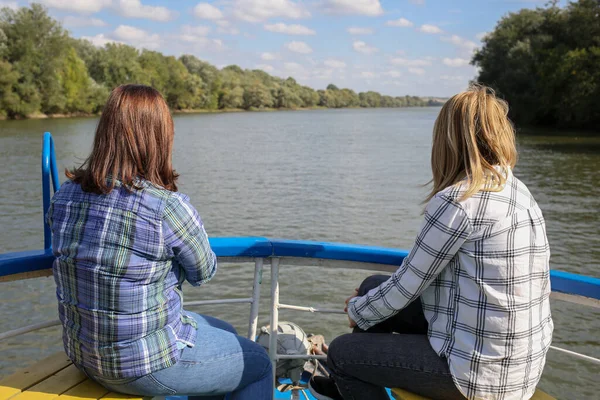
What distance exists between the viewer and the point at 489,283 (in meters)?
1.75

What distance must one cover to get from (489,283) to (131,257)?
1.05 m

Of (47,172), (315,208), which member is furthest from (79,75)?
(47,172)

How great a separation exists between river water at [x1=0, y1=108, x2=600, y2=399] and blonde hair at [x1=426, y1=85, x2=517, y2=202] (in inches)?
126

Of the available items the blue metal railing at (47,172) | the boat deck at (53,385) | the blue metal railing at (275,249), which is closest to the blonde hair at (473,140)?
the blue metal railing at (275,249)

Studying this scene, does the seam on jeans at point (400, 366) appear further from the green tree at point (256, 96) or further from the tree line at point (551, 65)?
the green tree at point (256, 96)

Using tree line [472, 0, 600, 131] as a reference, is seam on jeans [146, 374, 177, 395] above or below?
below

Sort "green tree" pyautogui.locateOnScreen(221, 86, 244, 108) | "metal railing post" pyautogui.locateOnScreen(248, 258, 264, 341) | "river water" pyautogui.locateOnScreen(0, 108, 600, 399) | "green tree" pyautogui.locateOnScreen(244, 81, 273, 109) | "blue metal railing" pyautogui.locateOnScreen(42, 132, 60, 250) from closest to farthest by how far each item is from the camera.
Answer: "blue metal railing" pyautogui.locateOnScreen(42, 132, 60, 250) → "metal railing post" pyautogui.locateOnScreen(248, 258, 264, 341) → "river water" pyautogui.locateOnScreen(0, 108, 600, 399) → "green tree" pyautogui.locateOnScreen(221, 86, 244, 108) → "green tree" pyautogui.locateOnScreen(244, 81, 273, 109)

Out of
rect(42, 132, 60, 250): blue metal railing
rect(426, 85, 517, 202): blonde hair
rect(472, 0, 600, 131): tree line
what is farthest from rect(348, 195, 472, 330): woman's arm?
rect(472, 0, 600, 131): tree line

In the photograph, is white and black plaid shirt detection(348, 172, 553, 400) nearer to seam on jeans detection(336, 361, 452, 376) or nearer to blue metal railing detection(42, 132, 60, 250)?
seam on jeans detection(336, 361, 452, 376)

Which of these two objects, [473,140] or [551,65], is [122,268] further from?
[551,65]

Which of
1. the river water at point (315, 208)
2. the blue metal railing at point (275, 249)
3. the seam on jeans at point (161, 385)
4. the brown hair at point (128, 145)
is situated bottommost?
the river water at point (315, 208)

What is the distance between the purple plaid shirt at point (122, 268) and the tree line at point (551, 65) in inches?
1536

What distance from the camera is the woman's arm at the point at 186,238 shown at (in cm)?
A: 176

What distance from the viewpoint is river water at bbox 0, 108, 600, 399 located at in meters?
7.58
